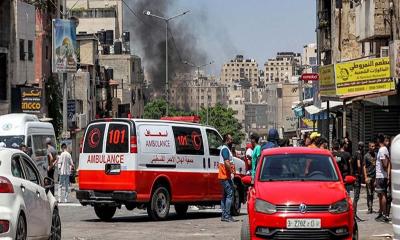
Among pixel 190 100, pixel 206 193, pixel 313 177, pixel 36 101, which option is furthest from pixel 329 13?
pixel 190 100

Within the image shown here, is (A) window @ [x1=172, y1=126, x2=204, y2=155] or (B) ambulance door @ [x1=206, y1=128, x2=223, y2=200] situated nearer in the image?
(A) window @ [x1=172, y1=126, x2=204, y2=155]

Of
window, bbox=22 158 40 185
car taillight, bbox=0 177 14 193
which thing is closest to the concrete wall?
window, bbox=22 158 40 185

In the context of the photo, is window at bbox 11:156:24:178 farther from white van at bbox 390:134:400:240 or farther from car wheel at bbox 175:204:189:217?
car wheel at bbox 175:204:189:217

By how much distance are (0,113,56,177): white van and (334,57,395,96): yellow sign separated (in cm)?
1170

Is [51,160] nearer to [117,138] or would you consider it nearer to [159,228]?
[117,138]

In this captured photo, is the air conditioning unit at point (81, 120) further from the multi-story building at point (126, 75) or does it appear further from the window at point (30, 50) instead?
the multi-story building at point (126, 75)

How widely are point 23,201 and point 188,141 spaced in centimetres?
1161

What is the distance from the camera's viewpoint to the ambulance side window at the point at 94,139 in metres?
24.5

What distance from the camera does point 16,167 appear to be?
14.8 meters

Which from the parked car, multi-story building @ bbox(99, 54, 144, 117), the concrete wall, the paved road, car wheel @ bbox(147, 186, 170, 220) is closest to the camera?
the parked car

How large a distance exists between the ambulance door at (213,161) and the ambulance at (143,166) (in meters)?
0.17

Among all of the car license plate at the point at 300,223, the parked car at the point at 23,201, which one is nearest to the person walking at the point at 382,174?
the car license plate at the point at 300,223

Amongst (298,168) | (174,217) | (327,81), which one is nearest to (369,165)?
(174,217)

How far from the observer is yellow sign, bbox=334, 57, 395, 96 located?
3888 centimetres
